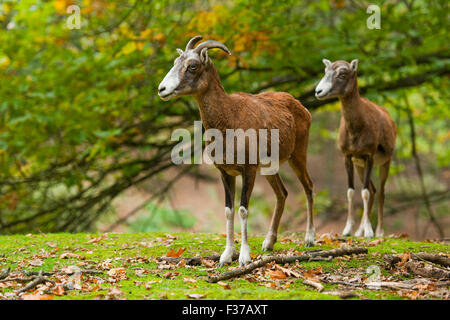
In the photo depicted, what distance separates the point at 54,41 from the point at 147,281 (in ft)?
26.2

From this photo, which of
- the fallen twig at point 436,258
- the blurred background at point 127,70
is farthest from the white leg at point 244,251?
the blurred background at point 127,70

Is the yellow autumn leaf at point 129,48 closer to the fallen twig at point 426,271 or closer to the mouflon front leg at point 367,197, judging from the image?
the mouflon front leg at point 367,197

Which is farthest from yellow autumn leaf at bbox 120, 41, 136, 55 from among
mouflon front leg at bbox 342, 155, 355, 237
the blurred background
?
mouflon front leg at bbox 342, 155, 355, 237

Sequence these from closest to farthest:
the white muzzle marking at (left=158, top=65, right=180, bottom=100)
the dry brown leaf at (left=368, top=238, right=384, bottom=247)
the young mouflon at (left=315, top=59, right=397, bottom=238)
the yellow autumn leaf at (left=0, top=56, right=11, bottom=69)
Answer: the white muzzle marking at (left=158, top=65, right=180, bottom=100), the dry brown leaf at (left=368, top=238, right=384, bottom=247), the young mouflon at (left=315, top=59, right=397, bottom=238), the yellow autumn leaf at (left=0, top=56, right=11, bottom=69)

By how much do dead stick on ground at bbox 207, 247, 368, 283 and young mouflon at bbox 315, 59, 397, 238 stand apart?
2304 mm

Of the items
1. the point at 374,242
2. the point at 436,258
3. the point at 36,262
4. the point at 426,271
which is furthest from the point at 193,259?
the point at 374,242

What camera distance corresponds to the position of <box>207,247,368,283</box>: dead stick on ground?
17.3 feet

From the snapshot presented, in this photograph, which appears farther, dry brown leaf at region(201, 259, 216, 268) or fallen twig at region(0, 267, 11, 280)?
dry brown leaf at region(201, 259, 216, 268)

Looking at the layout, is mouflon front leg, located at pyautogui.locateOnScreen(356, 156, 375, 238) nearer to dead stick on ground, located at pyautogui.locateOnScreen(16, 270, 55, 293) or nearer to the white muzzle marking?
the white muzzle marking

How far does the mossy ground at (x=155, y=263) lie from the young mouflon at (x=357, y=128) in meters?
1.25

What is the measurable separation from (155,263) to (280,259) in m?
1.42

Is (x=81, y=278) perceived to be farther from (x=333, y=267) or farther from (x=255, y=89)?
(x=255, y=89)

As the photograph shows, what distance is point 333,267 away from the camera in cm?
581
